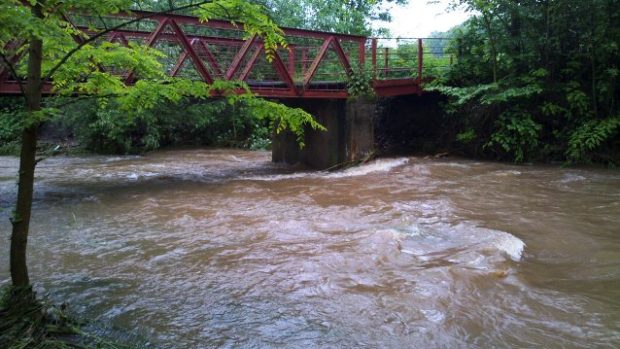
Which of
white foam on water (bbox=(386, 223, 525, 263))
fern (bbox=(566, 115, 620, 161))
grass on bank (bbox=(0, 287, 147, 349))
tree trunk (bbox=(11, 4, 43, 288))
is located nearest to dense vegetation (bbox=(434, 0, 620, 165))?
fern (bbox=(566, 115, 620, 161))

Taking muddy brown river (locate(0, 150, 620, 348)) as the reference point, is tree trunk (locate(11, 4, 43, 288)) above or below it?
above

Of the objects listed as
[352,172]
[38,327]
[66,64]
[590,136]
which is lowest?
[352,172]

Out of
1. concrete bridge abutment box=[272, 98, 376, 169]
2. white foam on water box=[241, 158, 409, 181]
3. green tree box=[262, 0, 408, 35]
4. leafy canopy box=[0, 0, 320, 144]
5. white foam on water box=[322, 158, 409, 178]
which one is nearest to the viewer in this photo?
leafy canopy box=[0, 0, 320, 144]

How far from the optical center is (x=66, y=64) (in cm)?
447

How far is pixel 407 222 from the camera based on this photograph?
848cm

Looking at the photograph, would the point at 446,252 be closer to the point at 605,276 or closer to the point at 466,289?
the point at 466,289

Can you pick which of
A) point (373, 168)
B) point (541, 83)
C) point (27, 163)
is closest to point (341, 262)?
point (27, 163)

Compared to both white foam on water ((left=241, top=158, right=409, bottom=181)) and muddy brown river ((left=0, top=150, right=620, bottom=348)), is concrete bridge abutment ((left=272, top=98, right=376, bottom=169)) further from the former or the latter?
muddy brown river ((left=0, top=150, right=620, bottom=348))

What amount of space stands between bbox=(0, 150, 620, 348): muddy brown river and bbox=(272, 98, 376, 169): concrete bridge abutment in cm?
402

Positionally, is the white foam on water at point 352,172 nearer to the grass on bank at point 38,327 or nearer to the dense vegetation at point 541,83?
the dense vegetation at point 541,83

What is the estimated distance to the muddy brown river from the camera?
4672 mm

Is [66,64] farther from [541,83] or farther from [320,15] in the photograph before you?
[320,15]

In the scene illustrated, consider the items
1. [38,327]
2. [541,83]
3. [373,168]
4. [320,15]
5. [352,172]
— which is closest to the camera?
[38,327]

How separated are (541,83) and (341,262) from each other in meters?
12.7
